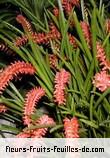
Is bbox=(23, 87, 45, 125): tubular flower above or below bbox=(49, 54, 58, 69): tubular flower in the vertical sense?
below

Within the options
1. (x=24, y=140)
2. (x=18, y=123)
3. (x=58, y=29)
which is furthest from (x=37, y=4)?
(x=24, y=140)

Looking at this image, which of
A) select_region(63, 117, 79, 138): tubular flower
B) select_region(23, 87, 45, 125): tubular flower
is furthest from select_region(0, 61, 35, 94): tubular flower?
select_region(63, 117, 79, 138): tubular flower

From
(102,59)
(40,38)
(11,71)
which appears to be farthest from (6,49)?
(102,59)

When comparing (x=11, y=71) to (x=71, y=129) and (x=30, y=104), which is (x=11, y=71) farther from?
(x=71, y=129)

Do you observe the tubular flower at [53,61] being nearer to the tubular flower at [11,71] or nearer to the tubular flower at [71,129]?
the tubular flower at [11,71]

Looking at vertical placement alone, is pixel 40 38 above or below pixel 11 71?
above

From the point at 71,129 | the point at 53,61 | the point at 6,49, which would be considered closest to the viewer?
the point at 71,129

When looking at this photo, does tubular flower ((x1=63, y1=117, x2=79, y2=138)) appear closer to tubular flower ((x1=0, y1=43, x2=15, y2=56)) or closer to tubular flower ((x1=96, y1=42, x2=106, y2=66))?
tubular flower ((x1=96, y1=42, x2=106, y2=66))

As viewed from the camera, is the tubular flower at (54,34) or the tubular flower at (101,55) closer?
the tubular flower at (101,55)

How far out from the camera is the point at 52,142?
951 millimetres

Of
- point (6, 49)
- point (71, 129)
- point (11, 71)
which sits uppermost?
point (6, 49)

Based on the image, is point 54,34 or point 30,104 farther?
point 54,34

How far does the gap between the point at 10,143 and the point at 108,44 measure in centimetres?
43

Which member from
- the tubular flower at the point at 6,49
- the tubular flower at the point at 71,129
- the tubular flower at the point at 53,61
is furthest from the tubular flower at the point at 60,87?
the tubular flower at the point at 6,49
